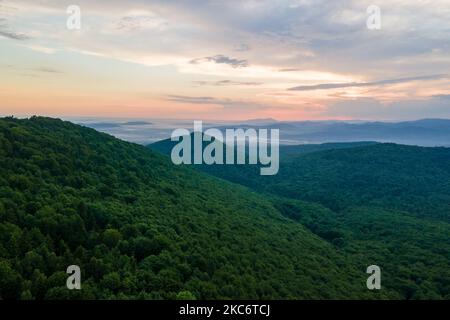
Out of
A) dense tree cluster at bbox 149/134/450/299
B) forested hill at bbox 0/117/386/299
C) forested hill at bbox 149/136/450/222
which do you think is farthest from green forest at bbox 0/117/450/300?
forested hill at bbox 149/136/450/222

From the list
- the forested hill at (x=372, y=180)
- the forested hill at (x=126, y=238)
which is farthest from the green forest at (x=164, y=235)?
the forested hill at (x=372, y=180)

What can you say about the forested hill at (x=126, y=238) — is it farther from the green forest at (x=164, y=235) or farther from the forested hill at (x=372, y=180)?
the forested hill at (x=372, y=180)

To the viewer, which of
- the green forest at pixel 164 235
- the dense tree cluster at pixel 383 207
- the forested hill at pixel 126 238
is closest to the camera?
the forested hill at pixel 126 238

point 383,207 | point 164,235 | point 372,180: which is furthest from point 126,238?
point 372,180

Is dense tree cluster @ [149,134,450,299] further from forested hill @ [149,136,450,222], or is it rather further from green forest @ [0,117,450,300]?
green forest @ [0,117,450,300]
